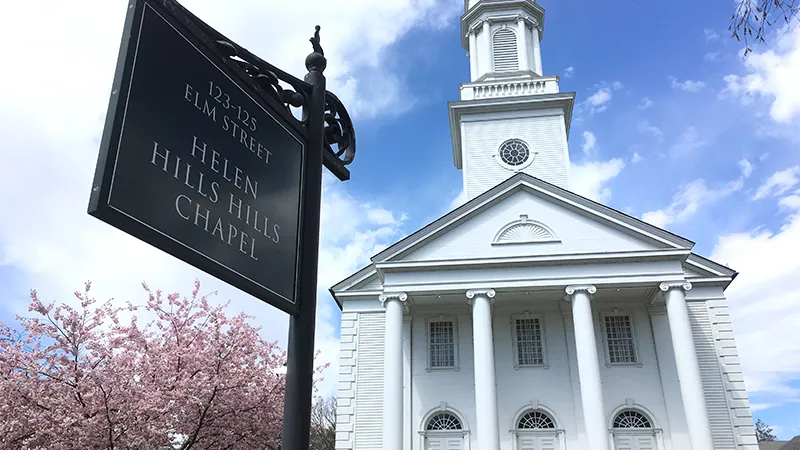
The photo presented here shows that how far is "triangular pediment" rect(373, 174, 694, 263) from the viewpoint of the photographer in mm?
20297

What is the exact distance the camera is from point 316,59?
338 cm

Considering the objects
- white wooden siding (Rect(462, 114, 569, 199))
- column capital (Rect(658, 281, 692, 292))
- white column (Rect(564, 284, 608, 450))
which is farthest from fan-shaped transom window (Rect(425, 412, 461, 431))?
white wooden siding (Rect(462, 114, 569, 199))

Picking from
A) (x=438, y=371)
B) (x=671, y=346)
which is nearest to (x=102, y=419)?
(x=438, y=371)

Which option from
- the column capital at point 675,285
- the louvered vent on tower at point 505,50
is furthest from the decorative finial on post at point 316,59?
the louvered vent on tower at point 505,50

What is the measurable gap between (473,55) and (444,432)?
61.2ft

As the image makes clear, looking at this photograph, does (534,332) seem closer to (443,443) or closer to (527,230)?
(527,230)

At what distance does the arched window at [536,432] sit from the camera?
20.0m

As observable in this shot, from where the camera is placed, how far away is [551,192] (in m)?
21.4

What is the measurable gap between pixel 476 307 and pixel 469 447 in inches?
186

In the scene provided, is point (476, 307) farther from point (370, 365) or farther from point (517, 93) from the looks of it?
point (517, 93)

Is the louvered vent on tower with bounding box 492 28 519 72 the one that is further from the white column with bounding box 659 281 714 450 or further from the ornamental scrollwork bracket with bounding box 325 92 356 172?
the ornamental scrollwork bracket with bounding box 325 92 356 172

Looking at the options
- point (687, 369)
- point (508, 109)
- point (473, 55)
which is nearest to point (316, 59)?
point (687, 369)

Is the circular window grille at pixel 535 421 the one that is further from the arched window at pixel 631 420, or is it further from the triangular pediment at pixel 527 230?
the triangular pediment at pixel 527 230

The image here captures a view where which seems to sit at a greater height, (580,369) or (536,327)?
(536,327)
